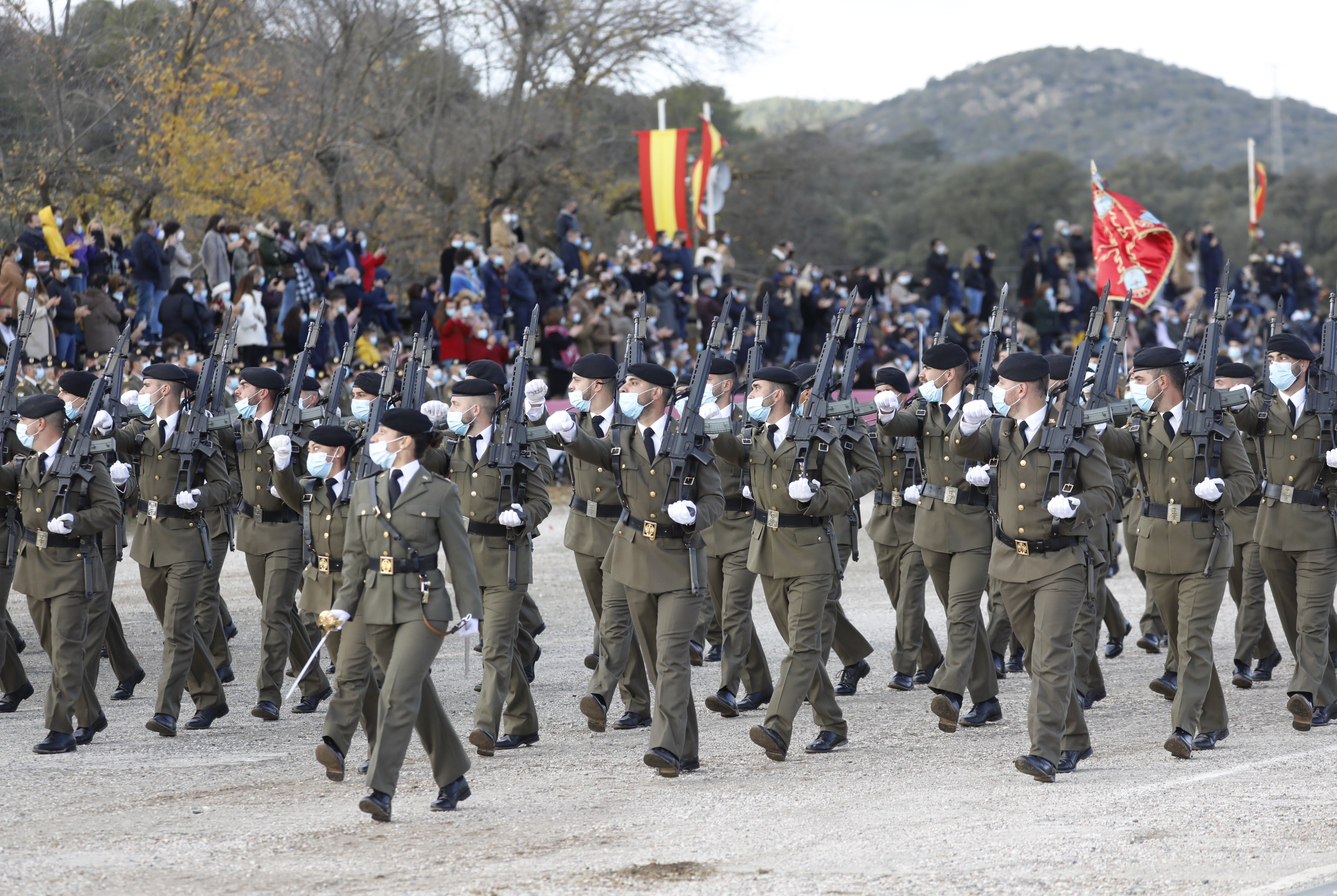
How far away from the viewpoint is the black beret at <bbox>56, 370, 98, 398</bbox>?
9.42 metres

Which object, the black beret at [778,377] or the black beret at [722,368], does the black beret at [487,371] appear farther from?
the black beret at [778,377]

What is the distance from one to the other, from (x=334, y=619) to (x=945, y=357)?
427cm

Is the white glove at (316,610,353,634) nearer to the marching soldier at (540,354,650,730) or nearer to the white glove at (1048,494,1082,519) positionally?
the marching soldier at (540,354,650,730)

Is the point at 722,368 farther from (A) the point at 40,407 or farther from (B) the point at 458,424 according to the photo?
(A) the point at 40,407

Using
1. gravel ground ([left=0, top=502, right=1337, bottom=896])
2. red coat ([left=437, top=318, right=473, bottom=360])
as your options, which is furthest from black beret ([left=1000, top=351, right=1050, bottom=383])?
red coat ([left=437, top=318, right=473, bottom=360])

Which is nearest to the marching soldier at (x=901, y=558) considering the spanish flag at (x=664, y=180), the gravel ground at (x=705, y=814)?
the gravel ground at (x=705, y=814)

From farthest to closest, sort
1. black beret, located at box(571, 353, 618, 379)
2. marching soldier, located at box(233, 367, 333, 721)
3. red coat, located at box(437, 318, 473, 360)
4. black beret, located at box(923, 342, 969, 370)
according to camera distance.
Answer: red coat, located at box(437, 318, 473, 360), black beret, located at box(923, 342, 969, 370), marching soldier, located at box(233, 367, 333, 721), black beret, located at box(571, 353, 618, 379)

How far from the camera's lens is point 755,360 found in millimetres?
10703

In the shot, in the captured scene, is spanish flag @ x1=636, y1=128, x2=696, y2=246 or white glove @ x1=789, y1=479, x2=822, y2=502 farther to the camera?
spanish flag @ x1=636, y1=128, x2=696, y2=246

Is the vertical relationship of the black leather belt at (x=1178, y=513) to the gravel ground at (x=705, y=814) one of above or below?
above

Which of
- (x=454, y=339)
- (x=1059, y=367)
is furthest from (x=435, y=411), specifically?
(x=454, y=339)

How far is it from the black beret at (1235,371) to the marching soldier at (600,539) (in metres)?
3.31

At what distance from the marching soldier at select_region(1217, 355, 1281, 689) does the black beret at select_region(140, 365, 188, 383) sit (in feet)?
20.6

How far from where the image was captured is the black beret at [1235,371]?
9.52 metres
